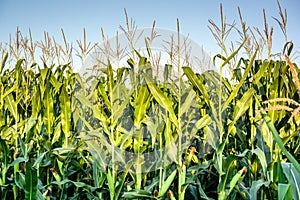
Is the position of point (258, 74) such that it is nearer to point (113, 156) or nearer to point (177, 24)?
point (177, 24)

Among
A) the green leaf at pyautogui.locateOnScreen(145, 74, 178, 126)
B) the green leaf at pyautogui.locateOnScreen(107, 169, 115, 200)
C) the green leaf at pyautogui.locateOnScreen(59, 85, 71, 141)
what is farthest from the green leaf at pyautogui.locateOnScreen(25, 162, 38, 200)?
the green leaf at pyautogui.locateOnScreen(145, 74, 178, 126)

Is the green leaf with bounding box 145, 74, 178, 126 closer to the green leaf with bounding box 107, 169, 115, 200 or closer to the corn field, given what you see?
the corn field

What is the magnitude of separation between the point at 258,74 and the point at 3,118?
2429mm

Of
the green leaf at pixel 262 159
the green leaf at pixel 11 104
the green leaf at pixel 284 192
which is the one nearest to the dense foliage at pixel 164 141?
the green leaf at pixel 262 159

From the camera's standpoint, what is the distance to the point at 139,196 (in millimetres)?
2174

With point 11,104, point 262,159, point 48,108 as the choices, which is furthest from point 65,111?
point 262,159

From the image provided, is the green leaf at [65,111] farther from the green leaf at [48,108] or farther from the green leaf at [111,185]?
the green leaf at [111,185]


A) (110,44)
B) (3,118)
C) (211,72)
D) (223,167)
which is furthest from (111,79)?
(3,118)

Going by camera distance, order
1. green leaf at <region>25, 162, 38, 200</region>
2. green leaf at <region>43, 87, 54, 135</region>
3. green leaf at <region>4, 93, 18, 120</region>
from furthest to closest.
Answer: green leaf at <region>4, 93, 18, 120</region> → green leaf at <region>43, 87, 54, 135</region> → green leaf at <region>25, 162, 38, 200</region>

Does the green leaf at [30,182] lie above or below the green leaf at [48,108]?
below

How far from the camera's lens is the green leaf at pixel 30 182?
206 cm

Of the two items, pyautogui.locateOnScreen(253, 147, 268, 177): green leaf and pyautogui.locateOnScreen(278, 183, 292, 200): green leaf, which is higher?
pyautogui.locateOnScreen(278, 183, 292, 200): green leaf

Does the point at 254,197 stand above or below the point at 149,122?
below

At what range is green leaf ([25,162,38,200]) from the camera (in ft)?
6.75
